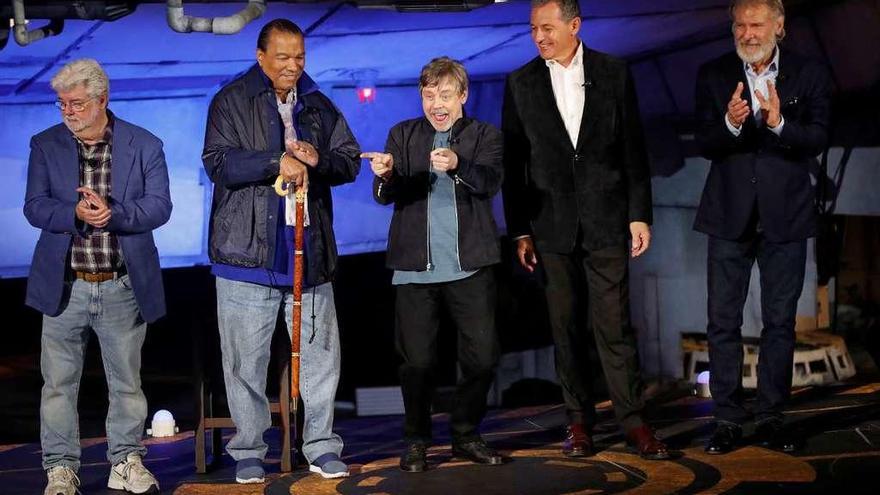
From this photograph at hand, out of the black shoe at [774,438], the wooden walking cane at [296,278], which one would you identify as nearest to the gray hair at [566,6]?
the wooden walking cane at [296,278]

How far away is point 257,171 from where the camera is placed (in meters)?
4.77

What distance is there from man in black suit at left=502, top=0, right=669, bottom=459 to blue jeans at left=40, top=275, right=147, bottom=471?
1505mm

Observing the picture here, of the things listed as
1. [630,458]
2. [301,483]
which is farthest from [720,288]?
[301,483]

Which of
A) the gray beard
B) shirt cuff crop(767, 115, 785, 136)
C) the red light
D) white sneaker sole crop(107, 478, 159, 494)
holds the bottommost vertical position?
white sneaker sole crop(107, 478, 159, 494)

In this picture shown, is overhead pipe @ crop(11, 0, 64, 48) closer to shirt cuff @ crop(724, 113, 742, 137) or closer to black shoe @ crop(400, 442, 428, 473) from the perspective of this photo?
black shoe @ crop(400, 442, 428, 473)

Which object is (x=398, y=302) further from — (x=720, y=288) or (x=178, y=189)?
(x=178, y=189)

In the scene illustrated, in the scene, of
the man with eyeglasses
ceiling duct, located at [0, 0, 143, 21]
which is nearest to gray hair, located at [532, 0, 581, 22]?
the man with eyeglasses

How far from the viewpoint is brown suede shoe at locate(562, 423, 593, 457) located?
526 cm

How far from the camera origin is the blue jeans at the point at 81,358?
482 cm

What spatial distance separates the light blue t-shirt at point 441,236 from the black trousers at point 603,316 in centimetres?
40

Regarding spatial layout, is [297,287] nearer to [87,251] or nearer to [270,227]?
[270,227]

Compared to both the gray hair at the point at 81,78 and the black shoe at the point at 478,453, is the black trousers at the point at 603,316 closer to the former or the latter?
the black shoe at the point at 478,453

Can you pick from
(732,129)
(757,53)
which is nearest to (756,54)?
(757,53)

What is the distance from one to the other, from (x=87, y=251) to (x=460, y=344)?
1402 millimetres
